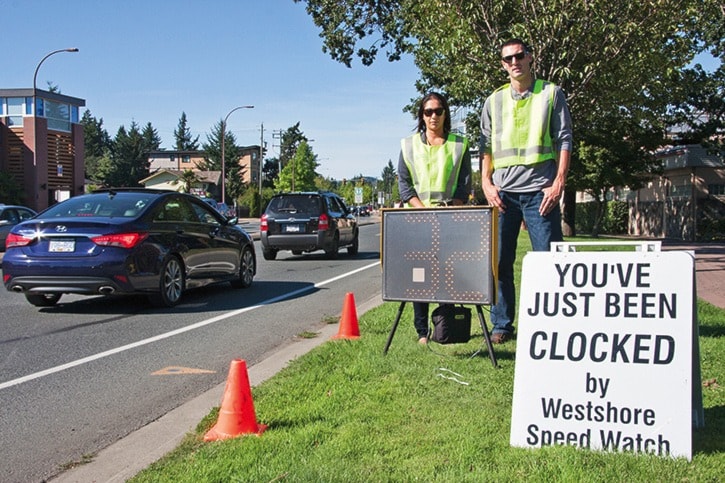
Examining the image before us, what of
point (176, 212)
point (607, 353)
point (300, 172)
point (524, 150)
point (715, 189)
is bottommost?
point (607, 353)

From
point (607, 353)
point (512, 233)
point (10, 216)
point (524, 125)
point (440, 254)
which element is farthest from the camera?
point (10, 216)

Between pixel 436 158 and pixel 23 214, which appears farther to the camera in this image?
pixel 23 214

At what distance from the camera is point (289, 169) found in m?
95.9

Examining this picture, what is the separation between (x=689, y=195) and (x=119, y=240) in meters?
29.5

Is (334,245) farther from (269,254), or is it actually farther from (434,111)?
(434,111)

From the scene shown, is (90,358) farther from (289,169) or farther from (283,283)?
(289,169)

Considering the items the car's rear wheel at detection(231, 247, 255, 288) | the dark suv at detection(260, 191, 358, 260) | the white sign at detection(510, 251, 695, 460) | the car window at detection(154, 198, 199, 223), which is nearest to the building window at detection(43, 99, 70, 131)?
the dark suv at detection(260, 191, 358, 260)

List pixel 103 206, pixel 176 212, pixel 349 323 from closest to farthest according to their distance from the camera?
1. pixel 349 323
2. pixel 103 206
3. pixel 176 212

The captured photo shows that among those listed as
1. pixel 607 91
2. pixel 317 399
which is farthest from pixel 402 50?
pixel 317 399

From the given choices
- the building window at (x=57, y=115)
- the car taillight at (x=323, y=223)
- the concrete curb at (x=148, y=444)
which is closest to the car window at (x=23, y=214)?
the car taillight at (x=323, y=223)

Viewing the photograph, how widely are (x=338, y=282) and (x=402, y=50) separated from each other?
12.4m

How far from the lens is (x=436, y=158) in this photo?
5.67 meters

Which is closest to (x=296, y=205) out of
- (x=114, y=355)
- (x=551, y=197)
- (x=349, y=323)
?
(x=349, y=323)

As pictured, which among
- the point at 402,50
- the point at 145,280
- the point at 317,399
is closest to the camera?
the point at 317,399
